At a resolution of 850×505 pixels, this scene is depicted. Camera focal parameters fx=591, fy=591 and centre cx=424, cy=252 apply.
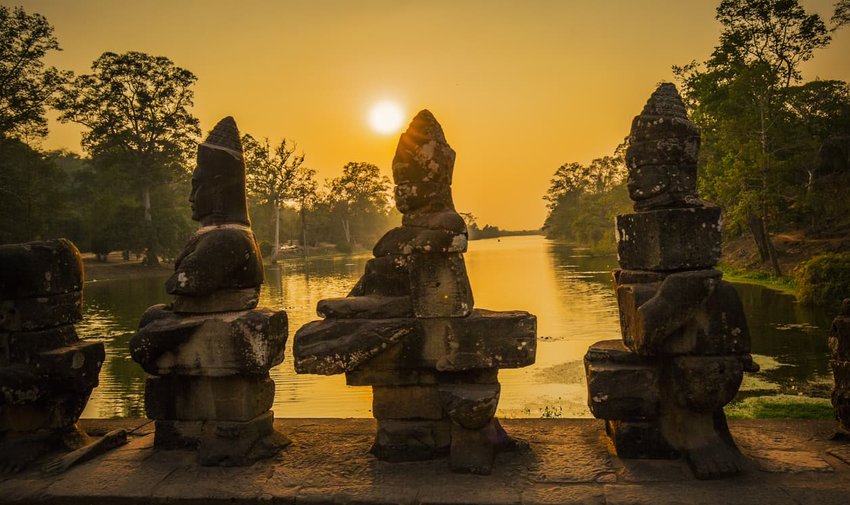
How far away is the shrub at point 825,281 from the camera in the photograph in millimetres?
14750

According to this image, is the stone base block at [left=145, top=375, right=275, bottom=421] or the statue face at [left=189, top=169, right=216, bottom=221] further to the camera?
the statue face at [left=189, top=169, right=216, bottom=221]

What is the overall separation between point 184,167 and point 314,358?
4623 cm

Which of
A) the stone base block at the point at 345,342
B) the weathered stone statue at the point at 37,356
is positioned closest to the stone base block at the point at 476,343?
the stone base block at the point at 345,342

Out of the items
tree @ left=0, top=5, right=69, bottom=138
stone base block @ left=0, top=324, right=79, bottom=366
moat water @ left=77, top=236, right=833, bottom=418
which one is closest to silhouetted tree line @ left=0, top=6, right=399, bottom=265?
tree @ left=0, top=5, right=69, bottom=138

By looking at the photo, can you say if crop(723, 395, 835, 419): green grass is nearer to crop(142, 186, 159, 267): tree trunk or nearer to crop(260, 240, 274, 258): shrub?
crop(142, 186, 159, 267): tree trunk

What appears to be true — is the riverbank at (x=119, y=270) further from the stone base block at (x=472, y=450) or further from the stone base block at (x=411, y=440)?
the stone base block at (x=472, y=450)

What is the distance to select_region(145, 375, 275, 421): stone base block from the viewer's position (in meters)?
4.61

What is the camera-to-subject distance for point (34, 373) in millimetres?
4664

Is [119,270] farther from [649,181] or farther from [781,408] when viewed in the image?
[649,181]

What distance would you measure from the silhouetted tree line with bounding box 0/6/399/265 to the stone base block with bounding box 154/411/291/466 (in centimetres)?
3170

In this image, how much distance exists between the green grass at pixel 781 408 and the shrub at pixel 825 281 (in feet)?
28.0

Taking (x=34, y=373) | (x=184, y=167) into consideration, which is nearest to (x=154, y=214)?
(x=184, y=167)

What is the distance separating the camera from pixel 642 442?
13.9 feet

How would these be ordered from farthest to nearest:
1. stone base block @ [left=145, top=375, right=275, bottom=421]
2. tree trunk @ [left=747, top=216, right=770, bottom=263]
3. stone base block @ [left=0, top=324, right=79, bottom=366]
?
tree trunk @ [left=747, top=216, right=770, bottom=263], stone base block @ [left=0, top=324, right=79, bottom=366], stone base block @ [left=145, top=375, right=275, bottom=421]
